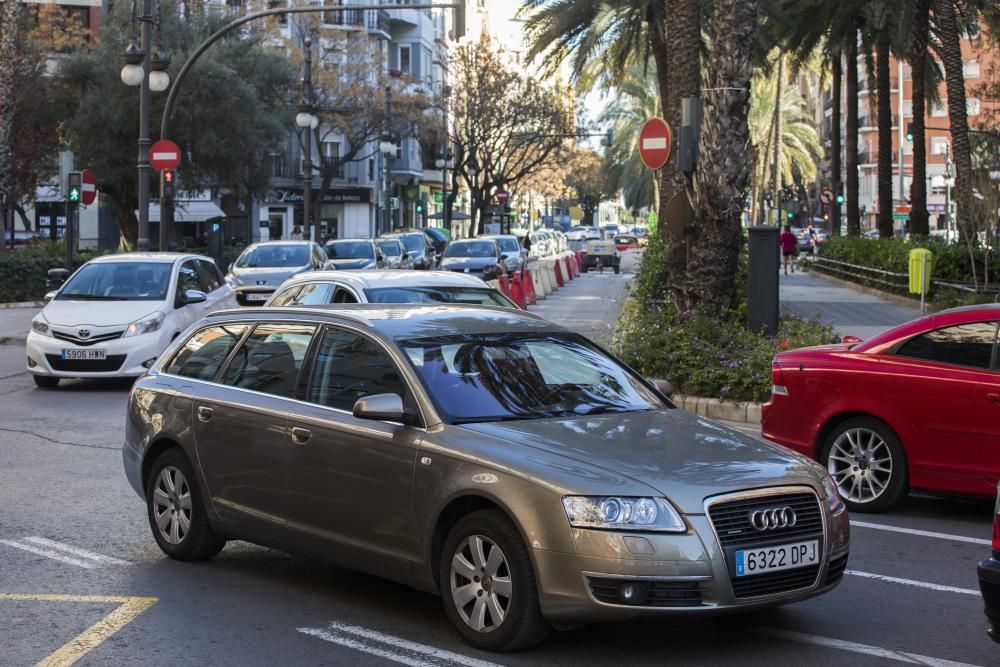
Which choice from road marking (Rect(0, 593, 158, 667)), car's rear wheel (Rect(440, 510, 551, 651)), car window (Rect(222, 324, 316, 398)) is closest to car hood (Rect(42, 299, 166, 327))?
car window (Rect(222, 324, 316, 398))

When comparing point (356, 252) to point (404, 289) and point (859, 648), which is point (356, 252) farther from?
point (859, 648)

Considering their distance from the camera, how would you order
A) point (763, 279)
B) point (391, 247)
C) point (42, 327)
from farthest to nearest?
point (391, 247) → point (42, 327) → point (763, 279)

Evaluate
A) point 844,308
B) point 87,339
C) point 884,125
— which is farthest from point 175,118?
point 87,339

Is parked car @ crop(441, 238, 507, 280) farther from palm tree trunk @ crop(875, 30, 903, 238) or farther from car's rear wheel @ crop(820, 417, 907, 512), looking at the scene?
car's rear wheel @ crop(820, 417, 907, 512)

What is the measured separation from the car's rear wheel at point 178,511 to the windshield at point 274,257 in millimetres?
21061

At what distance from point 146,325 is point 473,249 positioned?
986 inches

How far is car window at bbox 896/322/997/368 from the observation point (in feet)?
30.5

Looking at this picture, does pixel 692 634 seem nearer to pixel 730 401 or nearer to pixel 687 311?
pixel 730 401

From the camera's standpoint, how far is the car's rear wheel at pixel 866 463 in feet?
31.6

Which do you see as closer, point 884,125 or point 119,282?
point 119,282

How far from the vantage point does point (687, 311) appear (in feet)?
55.9

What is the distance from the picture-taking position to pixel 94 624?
6.64 metres

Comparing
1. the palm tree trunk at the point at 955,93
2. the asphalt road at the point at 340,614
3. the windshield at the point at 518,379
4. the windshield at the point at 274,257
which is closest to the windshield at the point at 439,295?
the asphalt road at the point at 340,614

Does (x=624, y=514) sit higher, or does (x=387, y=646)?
(x=624, y=514)
